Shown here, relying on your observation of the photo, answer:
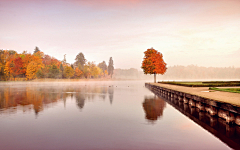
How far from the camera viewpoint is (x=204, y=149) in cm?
825

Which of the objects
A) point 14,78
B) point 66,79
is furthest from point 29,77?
point 66,79

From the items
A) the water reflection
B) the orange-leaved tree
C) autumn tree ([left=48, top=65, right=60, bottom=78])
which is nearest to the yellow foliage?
autumn tree ([left=48, top=65, right=60, bottom=78])

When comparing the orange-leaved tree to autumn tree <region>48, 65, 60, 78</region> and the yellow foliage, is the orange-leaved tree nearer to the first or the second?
autumn tree <region>48, 65, 60, 78</region>

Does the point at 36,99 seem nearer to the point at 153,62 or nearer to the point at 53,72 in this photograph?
the point at 153,62

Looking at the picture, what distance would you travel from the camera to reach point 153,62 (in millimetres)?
65000

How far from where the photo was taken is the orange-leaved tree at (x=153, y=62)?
6425 centimetres

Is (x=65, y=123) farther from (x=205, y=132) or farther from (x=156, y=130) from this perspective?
(x=205, y=132)

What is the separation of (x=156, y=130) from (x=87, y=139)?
13.9 feet

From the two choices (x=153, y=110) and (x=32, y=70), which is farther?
(x=32, y=70)

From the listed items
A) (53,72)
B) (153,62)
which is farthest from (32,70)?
(153,62)

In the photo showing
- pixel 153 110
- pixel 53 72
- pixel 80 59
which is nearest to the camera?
pixel 153 110

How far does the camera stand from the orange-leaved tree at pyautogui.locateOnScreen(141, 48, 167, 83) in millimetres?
64250

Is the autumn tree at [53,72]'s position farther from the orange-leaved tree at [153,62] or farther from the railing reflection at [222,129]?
the railing reflection at [222,129]

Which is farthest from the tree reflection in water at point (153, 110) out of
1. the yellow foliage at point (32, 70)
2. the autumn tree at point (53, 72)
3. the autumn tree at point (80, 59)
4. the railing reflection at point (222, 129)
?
the autumn tree at point (80, 59)
